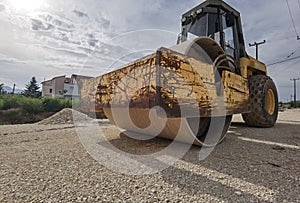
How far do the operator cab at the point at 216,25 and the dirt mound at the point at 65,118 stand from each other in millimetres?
4249

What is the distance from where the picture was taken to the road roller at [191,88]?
1.45 metres

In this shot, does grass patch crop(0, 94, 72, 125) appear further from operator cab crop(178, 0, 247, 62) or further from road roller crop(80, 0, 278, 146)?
operator cab crop(178, 0, 247, 62)

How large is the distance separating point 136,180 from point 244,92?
1.95 meters

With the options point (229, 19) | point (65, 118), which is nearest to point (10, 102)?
point (65, 118)

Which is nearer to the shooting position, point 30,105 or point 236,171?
point 236,171

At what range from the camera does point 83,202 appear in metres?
1.11

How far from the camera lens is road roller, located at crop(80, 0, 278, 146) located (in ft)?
4.75

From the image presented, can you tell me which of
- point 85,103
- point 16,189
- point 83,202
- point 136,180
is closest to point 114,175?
point 136,180

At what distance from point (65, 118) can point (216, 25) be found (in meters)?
5.19

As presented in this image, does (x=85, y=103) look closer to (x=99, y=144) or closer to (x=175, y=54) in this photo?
(x=99, y=144)

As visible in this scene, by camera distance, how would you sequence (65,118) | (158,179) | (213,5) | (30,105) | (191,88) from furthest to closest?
(30,105), (65,118), (213,5), (191,88), (158,179)

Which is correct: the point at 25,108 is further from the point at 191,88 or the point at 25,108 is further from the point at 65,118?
the point at 191,88

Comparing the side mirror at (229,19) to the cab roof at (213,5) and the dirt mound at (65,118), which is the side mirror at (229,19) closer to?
the cab roof at (213,5)

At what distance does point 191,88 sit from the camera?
1.57m
